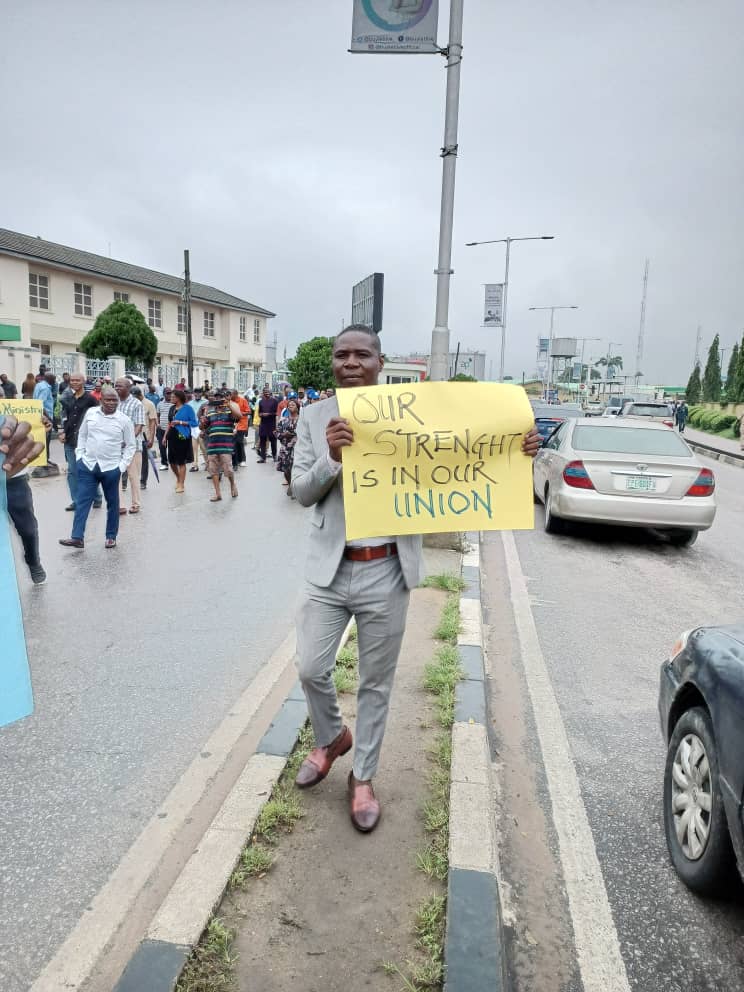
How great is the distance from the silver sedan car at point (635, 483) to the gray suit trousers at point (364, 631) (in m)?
5.93

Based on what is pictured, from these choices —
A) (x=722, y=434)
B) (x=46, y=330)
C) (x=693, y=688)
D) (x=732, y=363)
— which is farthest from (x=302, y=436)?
(x=732, y=363)

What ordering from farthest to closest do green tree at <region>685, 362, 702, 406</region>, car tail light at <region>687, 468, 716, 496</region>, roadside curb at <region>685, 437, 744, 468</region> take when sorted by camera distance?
green tree at <region>685, 362, 702, 406</region> < roadside curb at <region>685, 437, 744, 468</region> < car tail light at <region>687, 468, 716, 496</region>

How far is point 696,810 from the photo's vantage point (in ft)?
8.50

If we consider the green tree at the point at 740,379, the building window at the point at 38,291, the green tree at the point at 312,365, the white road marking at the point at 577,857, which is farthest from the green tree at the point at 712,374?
the white road marking at the point at 577,857

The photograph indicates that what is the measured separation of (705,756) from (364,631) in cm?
130

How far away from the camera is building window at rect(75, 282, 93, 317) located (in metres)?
37.3

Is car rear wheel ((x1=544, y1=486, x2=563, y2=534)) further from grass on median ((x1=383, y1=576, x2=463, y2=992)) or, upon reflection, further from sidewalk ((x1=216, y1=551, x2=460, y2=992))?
sidewalk ((x1=216, y1=551, x2=460, y2=992))

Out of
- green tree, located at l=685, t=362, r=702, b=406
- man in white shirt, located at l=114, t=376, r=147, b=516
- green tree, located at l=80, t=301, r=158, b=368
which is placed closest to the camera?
man in white shirt, located at l=114, t=376, r=147, b=516

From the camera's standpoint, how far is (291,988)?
82.7 inches

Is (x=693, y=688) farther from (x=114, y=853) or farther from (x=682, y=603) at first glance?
(x=682, y=603)

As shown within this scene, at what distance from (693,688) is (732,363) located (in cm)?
5374

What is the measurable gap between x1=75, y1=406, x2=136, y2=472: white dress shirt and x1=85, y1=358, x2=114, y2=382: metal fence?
53.9 ft

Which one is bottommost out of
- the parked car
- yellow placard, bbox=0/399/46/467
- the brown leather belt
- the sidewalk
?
the sidewalk

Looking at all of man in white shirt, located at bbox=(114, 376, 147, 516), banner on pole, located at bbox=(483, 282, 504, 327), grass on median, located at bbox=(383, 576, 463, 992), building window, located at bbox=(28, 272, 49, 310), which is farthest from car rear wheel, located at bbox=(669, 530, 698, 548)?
building window, located at bbox=(28, 272, 49, 310)
